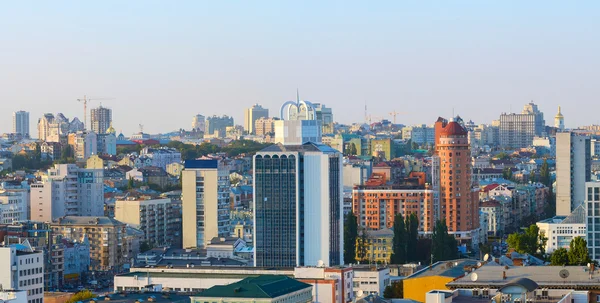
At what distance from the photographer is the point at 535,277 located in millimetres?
23734

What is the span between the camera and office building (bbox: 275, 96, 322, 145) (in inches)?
1692

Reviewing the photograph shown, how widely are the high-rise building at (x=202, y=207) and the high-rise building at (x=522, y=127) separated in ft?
270

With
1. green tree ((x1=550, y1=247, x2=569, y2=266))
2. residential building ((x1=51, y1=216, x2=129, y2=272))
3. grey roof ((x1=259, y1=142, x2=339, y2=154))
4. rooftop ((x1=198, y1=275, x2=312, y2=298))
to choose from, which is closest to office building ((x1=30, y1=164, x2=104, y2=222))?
residential building ((x1=51, y1=216, x2=129, y2=272))

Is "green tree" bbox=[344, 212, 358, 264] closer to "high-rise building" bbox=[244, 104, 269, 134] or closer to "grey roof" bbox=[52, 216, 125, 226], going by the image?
"grey roof" bbox=[52, 216, 125, 226]

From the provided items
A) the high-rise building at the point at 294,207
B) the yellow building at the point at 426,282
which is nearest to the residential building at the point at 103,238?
the high-rise building at the point at 294,207

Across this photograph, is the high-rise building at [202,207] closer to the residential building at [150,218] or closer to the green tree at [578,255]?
the residential building at [150,218]

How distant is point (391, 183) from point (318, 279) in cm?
2748

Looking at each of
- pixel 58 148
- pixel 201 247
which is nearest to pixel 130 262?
pixel 201 247

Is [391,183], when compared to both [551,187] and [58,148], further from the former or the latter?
[58,148]

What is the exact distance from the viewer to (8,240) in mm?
39500

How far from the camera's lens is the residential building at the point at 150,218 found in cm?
5662

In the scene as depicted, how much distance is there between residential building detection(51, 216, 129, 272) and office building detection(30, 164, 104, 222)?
6.17 m

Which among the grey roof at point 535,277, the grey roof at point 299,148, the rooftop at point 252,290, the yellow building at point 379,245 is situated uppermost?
the grey roof at point 299,148

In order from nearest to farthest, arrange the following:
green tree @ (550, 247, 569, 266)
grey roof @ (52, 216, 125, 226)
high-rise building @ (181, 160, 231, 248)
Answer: green tree @ (550, 247, 569, 266), grey roof @ (52, 216, 125, 226), high-rise building @ (181, 160, 231, 248)
